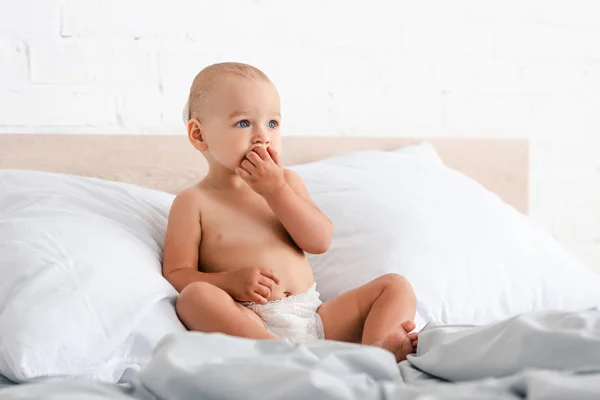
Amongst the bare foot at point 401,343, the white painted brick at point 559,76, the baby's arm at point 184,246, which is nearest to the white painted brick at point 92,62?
the baby's arm at point 184,246

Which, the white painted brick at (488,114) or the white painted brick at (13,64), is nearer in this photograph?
the white painted brick at (13,64)

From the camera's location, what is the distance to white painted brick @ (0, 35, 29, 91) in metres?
1.60

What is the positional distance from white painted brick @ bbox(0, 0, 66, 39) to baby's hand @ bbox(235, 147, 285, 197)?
544 mm

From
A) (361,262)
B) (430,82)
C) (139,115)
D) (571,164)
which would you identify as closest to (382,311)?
(361,262)

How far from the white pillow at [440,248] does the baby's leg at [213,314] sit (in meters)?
0.33

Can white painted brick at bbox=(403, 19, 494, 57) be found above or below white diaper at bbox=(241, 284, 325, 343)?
above

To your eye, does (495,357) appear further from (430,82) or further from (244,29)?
(430,82)

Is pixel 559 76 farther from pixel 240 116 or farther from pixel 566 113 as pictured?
pixel 240 116

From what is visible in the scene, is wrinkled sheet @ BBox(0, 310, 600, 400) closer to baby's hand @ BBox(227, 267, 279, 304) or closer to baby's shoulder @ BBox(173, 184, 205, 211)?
baby's hand @ BBox(227, 267, 279, 304)

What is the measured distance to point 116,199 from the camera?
1.38 m

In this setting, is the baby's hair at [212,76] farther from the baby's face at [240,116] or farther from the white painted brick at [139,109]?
the white painted brick at [139,109]

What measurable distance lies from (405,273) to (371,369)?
2.22 ft

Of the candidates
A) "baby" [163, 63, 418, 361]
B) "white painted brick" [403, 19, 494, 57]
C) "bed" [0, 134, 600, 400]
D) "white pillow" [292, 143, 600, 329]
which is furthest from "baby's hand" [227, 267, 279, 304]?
"white painted brick" [403, 19, 494, 57]

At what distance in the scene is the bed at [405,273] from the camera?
29.2 inches
